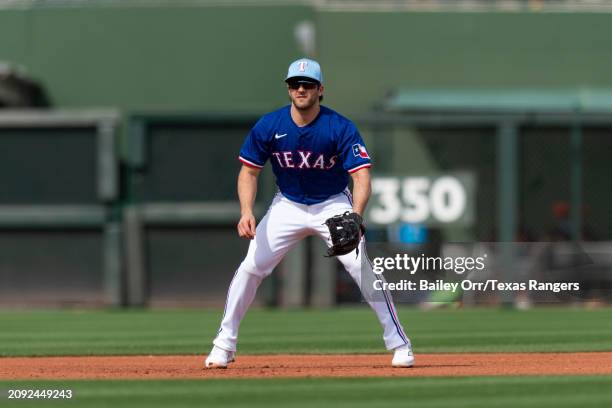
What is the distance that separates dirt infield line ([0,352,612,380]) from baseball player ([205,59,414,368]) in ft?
0.88

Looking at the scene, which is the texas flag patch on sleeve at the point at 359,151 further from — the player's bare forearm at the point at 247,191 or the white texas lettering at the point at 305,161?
the player's bare forearm at the point at 247,191

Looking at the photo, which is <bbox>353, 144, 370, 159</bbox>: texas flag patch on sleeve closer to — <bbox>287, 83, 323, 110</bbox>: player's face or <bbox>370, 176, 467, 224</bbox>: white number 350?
<bbox>287, 83, 323, 110</bbox>: player's face

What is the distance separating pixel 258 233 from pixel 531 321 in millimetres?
6132

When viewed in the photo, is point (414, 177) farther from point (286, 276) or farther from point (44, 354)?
point (44, 354)

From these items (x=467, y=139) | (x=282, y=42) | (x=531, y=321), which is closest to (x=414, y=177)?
(x=467, y=139)

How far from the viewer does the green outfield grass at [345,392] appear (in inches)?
248

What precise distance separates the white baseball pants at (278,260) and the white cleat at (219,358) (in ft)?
0.17

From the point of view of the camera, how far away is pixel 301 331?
Result: 12336mm

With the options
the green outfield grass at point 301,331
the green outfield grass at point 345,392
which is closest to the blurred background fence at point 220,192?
the green outfield grass at point 301,331

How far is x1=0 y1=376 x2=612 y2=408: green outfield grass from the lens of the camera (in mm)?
6309

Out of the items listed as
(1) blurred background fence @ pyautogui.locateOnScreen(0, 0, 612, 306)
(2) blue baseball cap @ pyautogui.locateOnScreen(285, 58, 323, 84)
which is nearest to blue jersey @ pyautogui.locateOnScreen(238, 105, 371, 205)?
(2) blue baseball cap @ pyautogui.locateOnScreen(285, 58, 323, 84)

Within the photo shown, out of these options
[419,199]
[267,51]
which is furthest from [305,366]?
[267,51]

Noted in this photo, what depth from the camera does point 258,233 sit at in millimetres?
8070

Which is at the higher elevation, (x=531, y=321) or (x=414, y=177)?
(x=414, y=177)
